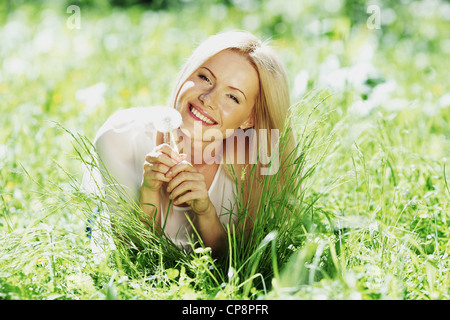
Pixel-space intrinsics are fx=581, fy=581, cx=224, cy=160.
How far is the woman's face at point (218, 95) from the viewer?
5.52 ft

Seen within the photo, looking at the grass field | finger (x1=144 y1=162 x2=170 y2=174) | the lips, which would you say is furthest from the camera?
the lips

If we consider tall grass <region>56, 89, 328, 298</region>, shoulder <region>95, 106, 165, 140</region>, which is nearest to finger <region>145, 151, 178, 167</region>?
tall grass <region>56, 89, 328, 298</region>

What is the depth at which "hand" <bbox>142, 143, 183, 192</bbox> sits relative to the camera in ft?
5.12

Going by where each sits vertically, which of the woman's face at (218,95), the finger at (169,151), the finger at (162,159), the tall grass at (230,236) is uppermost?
the woman's face at (218,95)

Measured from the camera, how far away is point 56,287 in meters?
1.44

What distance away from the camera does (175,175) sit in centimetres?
158

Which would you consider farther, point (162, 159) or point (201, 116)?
point (201, 116)

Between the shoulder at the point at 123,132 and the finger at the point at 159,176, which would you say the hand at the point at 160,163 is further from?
the shoulder at the point at 123,132

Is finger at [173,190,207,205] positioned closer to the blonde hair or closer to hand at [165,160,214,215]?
hand at [165,160,214,215]

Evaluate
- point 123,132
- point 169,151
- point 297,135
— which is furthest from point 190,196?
point 297,135

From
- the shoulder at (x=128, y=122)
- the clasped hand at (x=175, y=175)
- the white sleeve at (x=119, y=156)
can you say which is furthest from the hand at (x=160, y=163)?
the shoulder at (x=128, y=122)

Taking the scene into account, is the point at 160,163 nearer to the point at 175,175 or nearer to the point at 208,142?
the point at 175,175

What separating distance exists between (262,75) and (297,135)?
1.16 feet

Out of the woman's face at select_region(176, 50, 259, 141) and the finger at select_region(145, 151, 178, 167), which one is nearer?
the finger at select_region(145, 151, 178, 167)
